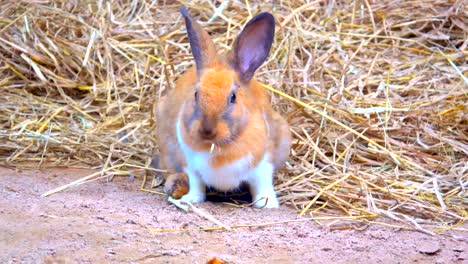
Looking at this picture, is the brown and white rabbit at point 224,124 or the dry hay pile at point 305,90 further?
the dry hay pile at point 305,90

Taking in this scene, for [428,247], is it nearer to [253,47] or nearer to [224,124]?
[224,124]

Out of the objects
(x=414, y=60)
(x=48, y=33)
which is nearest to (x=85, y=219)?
(x=48, y=33)

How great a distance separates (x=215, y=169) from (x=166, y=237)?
73 cm

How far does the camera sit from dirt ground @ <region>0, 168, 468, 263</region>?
386cm

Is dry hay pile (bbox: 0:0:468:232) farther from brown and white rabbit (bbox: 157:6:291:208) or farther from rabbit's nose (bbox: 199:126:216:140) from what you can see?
rabbit's nose (bbox: 199:126:216:140)

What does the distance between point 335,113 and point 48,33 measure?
2.51 meters

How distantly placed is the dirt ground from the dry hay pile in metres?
0.33

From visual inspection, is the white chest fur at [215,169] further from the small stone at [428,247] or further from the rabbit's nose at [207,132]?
the small stone at [428,247]

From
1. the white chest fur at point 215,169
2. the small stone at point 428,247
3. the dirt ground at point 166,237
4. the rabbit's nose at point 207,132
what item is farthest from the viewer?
the white chest fur at point 215,169

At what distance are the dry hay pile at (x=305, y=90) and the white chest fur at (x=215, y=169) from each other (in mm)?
416

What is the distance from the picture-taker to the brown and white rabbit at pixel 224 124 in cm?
451

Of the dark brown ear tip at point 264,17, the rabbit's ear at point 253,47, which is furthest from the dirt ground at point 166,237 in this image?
the dark brown ear tip at point 264,17

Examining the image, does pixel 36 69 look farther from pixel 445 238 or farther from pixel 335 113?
pixel 445 238

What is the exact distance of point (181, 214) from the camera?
181 inches
